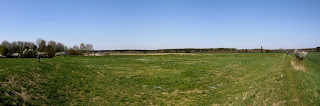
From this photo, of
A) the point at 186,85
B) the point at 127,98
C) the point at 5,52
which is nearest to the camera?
the point at 127,98

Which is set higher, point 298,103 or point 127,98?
point 298,103

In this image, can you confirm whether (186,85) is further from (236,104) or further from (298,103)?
(298,103)

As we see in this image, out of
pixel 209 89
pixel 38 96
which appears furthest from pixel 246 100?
pixel 38 96

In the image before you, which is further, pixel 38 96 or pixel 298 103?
pixel 38 96

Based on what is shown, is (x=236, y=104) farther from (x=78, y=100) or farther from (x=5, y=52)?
(x=5, y=52)

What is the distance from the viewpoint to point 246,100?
12523mm

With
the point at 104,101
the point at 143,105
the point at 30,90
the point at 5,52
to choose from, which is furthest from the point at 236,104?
the point at 5,52

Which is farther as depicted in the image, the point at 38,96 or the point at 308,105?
the point at 38,96

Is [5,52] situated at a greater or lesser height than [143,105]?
greater

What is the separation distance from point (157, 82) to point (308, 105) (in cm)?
1434

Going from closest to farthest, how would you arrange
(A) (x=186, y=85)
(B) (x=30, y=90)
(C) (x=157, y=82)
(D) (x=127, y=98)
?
1. (B) (x=30, y=90)
2. (D) (x=127, y=98)
3. (A) (x=186, y=85)
4. (C) (x=157, y=82)

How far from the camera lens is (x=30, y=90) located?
1364 centimetres

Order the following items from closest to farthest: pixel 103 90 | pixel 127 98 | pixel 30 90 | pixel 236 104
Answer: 1. pixel 236 104
2. pixel 30 90
3. pixel 127 98
4. pixel 103 90

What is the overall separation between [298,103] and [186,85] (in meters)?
11.3
